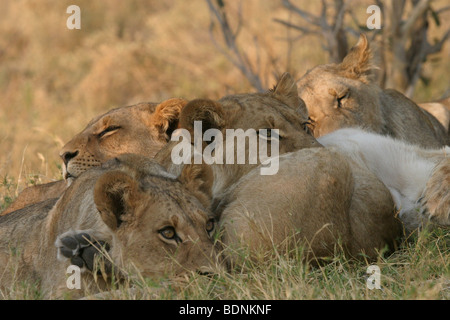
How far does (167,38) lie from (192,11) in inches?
67.4

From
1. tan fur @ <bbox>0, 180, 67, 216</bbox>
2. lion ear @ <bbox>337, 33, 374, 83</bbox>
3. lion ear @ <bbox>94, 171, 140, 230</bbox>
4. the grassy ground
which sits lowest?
the grassy ground

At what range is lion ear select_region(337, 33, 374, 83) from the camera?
6172 millimetres

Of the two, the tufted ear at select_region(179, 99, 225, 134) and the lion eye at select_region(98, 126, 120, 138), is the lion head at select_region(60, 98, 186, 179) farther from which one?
the tufted ear at select_region(179, 99, 225, 134)

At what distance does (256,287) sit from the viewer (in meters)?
3.28

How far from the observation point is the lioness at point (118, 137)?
5000mm

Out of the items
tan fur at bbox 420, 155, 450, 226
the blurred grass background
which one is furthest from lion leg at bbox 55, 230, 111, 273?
the blurred grass background

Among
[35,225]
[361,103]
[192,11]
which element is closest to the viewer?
[35,225]

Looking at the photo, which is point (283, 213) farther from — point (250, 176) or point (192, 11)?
point (192, 11)

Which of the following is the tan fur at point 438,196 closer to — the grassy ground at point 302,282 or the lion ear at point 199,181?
the grassy ground at point 302,282

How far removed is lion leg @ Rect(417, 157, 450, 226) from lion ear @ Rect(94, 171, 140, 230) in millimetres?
1560

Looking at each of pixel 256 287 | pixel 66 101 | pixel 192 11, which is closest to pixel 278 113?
pixel 256 287

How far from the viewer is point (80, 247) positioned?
327 cm

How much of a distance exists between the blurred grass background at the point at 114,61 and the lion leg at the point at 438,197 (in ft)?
22.1

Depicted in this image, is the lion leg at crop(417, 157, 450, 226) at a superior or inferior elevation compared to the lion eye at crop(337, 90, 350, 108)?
inferior
